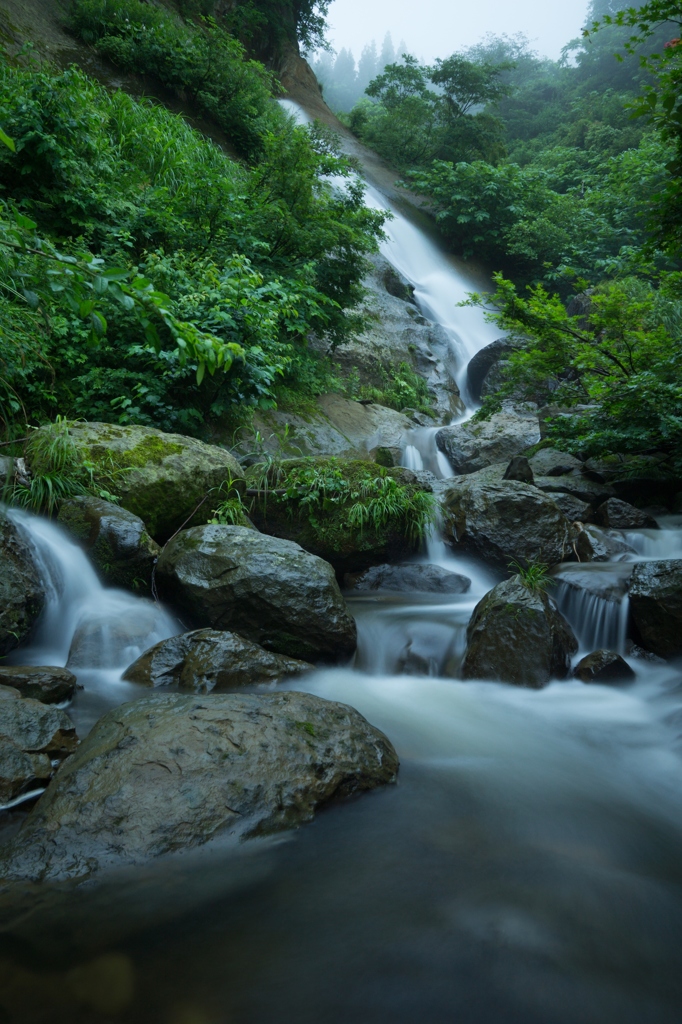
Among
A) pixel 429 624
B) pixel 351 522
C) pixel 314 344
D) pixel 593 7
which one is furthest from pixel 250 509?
pixel 593 7

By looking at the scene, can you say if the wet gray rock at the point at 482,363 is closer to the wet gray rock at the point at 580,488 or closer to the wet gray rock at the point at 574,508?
the wet gray rock at the point at 580,488

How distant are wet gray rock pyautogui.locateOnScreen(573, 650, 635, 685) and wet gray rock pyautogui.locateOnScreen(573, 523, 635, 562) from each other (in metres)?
2.02

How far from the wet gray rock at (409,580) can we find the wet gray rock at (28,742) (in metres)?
4.01

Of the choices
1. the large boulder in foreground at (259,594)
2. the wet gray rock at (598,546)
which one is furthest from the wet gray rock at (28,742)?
the wet gray rock at (598,546)

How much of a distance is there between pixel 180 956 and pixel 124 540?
3348 millimetres

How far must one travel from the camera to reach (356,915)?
2062 mm

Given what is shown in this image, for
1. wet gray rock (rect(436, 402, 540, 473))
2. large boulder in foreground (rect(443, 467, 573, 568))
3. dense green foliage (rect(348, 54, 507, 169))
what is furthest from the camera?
dense green foliage (rect(348, 54, 507, 169))

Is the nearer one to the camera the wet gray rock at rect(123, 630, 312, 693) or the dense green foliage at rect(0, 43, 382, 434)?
the wet gray rock at rect(123, 630, 312, 693)

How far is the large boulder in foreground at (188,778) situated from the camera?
215 centimetres

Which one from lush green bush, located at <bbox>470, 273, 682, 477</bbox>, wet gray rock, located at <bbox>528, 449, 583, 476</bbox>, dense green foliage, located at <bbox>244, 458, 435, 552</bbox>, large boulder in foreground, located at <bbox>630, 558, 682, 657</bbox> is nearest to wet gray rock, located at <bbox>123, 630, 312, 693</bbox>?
dense green foliage, located at <bbox>244, 458, 435, 552</bbox>

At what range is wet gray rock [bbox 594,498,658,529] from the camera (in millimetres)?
7172

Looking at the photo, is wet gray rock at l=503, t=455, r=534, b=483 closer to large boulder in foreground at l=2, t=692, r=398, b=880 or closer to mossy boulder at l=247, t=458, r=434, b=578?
mossy boulder at l=247, t=458, r=434, b=578

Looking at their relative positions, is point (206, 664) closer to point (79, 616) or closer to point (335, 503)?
point (79, 616)

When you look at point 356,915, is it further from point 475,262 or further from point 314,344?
point 475,262
